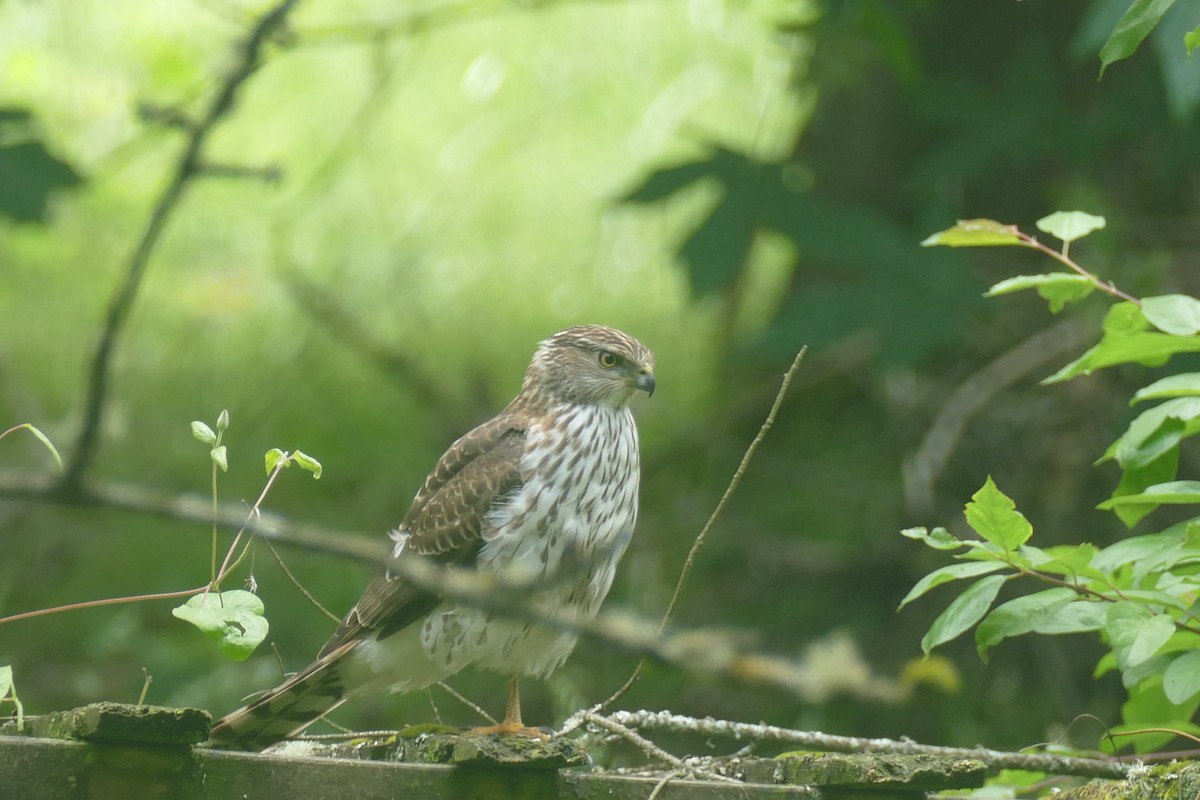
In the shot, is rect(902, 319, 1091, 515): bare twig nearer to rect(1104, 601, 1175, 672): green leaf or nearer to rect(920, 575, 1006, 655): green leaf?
rect(920, 575, 1006, 655): green leaf

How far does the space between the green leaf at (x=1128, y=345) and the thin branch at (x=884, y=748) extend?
0.72 m

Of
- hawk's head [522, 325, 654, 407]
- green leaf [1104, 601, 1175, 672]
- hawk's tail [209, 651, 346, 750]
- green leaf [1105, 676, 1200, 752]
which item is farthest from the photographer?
hawk's head [522, 325, 654, 407]

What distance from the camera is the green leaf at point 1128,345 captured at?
7.60 ft

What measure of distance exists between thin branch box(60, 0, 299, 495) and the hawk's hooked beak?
2.73m

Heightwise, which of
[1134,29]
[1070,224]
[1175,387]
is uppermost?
[1134,29]

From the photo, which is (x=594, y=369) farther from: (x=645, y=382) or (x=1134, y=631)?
(x=1134, y=631)

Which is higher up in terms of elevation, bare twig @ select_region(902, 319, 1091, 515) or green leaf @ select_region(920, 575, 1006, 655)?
bare twig @ select_region(902, 319, 1091, 515)

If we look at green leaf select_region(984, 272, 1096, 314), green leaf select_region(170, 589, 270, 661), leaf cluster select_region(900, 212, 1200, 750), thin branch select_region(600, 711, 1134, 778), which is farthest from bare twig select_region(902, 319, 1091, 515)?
green leaf select_region(170, 589, 270, 661)

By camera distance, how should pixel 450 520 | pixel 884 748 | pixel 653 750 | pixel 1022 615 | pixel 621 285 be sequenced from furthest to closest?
1. pixel 621 285
2. pixel 450 520
3. pixel 884 748
4. pixel 653 750
5. pixel 1022 615

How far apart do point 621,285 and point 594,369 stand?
2415 millimetres

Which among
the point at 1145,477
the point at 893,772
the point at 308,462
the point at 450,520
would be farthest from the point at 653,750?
the point at 450,520

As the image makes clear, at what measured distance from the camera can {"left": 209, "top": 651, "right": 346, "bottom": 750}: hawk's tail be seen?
3.01 metres

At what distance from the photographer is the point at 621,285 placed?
623 centimetres

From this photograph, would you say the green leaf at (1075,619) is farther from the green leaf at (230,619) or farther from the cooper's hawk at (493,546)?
the green leaf at (230,619)
